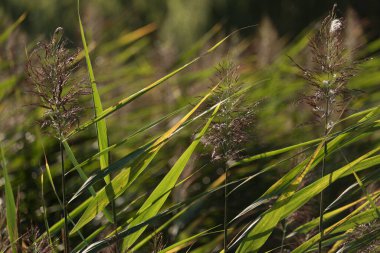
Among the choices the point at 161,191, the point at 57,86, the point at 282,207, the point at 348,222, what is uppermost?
the point at 57,86

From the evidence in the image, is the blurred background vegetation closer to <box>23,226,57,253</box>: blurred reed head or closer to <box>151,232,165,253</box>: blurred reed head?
<box>23,226,57,253</box>: blurred reed head

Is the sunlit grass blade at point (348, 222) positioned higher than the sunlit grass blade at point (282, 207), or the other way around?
the sunlit grass blade at point (282, 207)

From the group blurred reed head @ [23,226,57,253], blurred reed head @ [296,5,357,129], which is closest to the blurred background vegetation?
blurred reed head @ [23,226,57,253]

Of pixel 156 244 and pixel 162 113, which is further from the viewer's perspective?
pixel 162 113

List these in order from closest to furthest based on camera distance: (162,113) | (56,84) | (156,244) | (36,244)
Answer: (56,84) < (36,244) < (156,244) < (162,113)

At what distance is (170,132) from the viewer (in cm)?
166

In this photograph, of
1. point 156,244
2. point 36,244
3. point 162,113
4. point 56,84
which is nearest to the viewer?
point 56,84

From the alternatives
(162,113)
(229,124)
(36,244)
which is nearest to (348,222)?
(229,124)

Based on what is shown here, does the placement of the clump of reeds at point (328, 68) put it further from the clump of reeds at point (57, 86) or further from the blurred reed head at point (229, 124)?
the clump of reeds at point (57, 86)

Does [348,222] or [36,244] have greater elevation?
[36,244]

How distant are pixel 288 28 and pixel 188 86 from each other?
997 cm

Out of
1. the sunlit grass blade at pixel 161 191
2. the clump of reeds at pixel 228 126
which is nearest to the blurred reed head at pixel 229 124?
the clump of reeds at pixel 228 126

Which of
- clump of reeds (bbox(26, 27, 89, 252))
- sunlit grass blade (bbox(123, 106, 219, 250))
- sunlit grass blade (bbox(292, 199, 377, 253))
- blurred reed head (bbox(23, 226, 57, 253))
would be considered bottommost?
sunlit grass blade (bbox(292, 199, 377, 253))

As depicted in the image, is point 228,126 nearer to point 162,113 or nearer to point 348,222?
point 348,222
